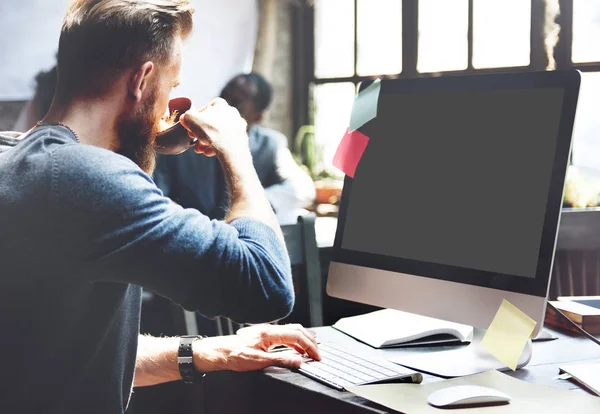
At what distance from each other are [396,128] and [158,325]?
4.12 feet

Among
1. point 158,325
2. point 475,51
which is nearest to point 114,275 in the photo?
point 158,325

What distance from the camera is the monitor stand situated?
1.12 meters

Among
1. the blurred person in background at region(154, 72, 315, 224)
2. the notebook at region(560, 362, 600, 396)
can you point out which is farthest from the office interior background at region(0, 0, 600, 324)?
the notebook at region(560, 362, 600, 396)

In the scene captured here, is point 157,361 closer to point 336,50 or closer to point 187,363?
point 187,363

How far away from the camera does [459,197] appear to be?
117 centimetres

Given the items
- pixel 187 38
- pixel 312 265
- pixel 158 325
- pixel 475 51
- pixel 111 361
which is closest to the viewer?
pixel 111 361

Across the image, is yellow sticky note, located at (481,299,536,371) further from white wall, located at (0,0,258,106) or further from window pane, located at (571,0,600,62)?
window pane, located at (571,0,600,62)

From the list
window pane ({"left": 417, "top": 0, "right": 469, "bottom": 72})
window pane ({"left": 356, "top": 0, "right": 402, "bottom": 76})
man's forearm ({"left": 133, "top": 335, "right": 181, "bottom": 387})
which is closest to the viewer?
man's forearm ({"left": 133, "top": 335, "right": 181, "bottom": 387})

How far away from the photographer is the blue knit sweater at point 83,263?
0.98 m

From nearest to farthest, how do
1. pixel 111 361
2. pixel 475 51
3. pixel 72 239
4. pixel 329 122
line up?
pixel 72 239 < pixel 111 361 < pixel 475 51 < pixel 329 122

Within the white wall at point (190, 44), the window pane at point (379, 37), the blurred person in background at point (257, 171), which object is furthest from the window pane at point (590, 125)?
the white wall at point (190, 44)

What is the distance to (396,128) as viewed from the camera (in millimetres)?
1283

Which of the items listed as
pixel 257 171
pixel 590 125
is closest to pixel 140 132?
pixel 257 171

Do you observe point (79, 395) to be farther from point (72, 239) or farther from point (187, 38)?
point (187, 38)
